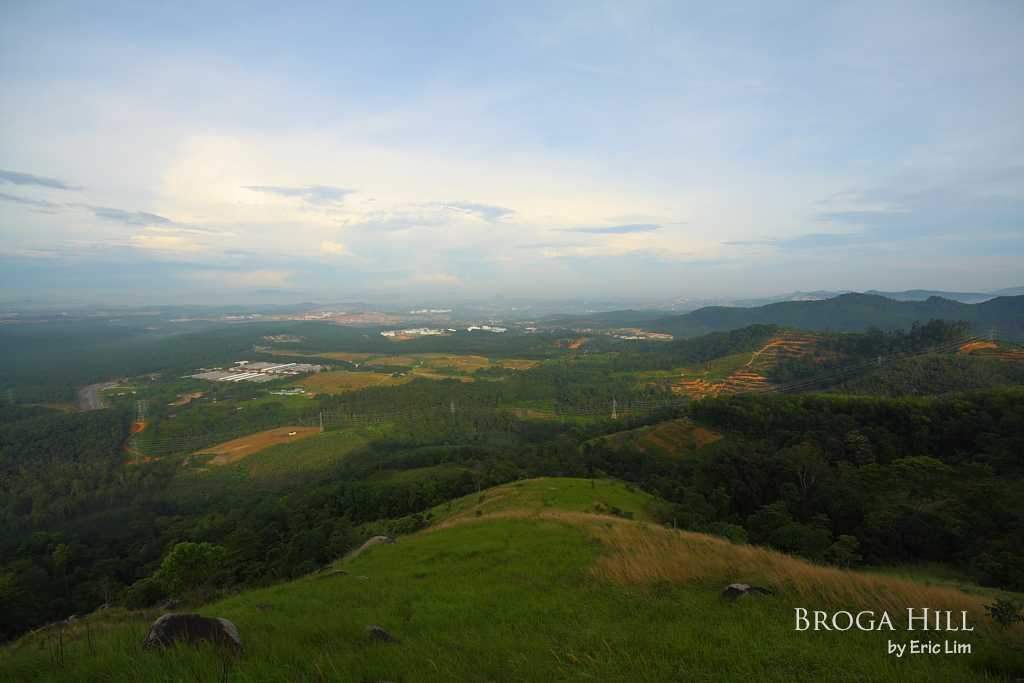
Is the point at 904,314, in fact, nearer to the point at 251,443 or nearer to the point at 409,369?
the point at 409,369

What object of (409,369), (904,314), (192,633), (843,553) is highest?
(904,314)

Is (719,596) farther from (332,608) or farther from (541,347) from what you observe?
(541,347)

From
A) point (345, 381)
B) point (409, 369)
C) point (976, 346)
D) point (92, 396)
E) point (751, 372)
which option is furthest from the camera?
point (409, 369)

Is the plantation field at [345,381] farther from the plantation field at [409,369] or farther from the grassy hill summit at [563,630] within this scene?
the grassy hill summit at [563,630]

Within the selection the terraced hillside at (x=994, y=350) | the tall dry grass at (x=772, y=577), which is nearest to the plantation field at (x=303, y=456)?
the tall dry grass at (x=772, y=577)

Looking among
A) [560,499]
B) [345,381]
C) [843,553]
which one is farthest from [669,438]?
[345,381]

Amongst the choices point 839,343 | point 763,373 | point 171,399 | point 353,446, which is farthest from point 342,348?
point 839,343
